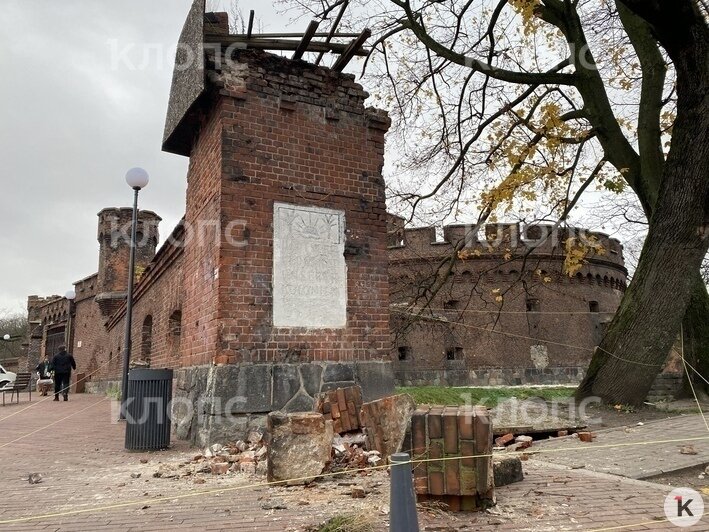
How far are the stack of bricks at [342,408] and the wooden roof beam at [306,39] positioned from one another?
4.59m

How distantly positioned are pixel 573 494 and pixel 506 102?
9609 mm

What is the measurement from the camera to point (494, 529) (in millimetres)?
3418

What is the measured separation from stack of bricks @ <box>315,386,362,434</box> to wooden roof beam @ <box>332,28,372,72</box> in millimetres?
4608

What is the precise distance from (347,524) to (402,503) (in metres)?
0.92

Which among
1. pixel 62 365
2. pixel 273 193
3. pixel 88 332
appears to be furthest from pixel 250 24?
pixel 88 332

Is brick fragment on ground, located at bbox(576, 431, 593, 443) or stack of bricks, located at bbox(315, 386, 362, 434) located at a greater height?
stack of bricks, located at bbox(315, 386, 362, 434)

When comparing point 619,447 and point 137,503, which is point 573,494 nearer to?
point 619,447

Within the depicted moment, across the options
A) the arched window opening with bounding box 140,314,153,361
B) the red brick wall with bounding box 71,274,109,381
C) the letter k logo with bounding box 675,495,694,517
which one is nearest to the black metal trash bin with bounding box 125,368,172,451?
the letter k logo with bounding box 675,495,694,517

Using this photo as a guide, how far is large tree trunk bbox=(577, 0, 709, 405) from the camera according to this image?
314 inches

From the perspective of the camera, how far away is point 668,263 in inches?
336

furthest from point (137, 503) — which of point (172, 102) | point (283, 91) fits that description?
point (172, 102)

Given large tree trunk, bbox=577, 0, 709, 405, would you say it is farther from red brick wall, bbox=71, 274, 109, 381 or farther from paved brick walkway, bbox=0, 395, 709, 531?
red brick wall, bbox=71, 274, 109, 381

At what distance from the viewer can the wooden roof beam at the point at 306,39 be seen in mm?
7415

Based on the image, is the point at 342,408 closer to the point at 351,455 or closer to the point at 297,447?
the point at 351,455
